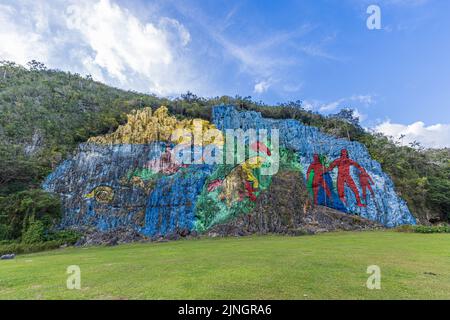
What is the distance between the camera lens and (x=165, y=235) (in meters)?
27.0

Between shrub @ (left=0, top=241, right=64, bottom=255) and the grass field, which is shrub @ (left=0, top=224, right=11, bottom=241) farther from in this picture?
the grass field

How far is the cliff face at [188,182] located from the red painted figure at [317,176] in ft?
0.43

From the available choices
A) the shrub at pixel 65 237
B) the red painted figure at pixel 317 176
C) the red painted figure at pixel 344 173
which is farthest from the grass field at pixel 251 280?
the red painted figure at pixel 344 173

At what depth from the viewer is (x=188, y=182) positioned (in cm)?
3164

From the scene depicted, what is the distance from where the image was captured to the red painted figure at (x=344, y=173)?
113 feet

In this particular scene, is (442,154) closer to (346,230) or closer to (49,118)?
(346,230)

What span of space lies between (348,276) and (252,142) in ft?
99.9

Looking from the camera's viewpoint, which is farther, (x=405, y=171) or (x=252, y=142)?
(x=405, y=171)

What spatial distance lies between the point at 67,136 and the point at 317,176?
35011 mm

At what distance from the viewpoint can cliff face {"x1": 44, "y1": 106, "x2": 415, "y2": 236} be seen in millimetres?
29188

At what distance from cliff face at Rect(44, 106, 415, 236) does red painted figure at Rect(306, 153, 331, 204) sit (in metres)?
0.13

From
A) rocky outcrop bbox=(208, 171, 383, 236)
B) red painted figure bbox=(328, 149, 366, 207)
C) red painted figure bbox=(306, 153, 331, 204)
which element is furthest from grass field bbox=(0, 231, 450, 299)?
red painted figure bbox=(328, 149, 366, 207)

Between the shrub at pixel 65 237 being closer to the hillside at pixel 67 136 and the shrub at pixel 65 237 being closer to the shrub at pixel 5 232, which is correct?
the hillside at pixel 67 136
